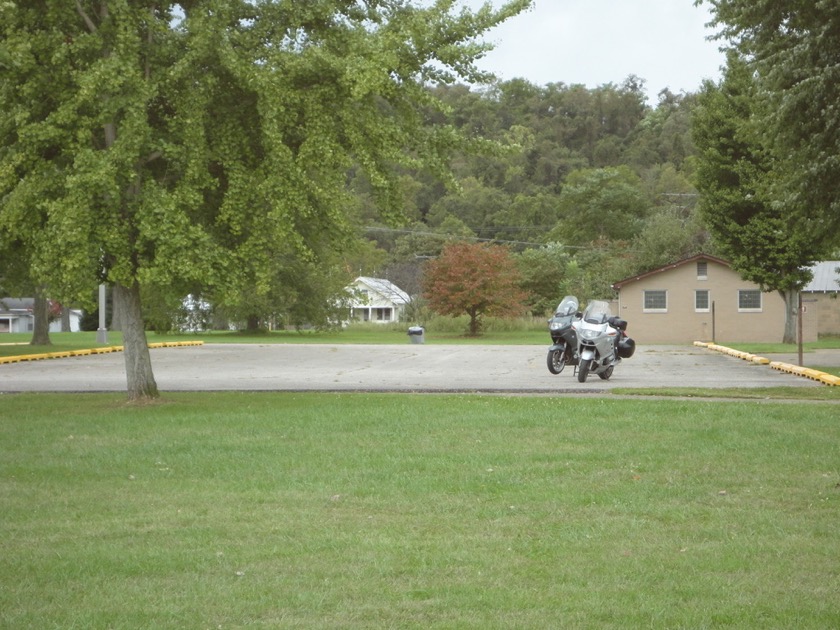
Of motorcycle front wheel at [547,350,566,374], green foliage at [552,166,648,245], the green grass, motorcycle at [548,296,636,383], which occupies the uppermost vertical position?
green foliage at [552,166,648,245]

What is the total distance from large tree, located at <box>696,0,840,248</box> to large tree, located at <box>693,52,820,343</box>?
826 inches

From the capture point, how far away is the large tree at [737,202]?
42.9 metres

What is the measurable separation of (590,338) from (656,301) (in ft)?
119

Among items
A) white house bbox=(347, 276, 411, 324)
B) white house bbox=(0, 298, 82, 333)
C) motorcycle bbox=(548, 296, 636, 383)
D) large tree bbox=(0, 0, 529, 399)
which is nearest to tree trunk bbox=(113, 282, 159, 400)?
large tree bbox=(0, 0, 529, 399)

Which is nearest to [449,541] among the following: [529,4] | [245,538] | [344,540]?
[344,540]

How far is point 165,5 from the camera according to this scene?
1831cm

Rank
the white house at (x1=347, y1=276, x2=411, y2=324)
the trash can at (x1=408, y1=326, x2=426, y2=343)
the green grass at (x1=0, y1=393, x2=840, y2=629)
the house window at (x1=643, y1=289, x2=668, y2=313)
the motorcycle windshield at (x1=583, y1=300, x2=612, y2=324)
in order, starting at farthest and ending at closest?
the white house at (x1=347, y1=276, x2=411, y2=324), the house window at (x1=643, y1=289, x2=668, y2=313), the trash can at (x1=408, y1=326, x2=426, y2=343), the motorcycle windshield at (x1=583, y1=300, x2=612, y2=324), the green grass at (x1=0, y1=393, x2=840, y2=629)

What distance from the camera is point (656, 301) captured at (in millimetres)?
58750

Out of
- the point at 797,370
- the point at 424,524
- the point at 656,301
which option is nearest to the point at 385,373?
the point at 797,370

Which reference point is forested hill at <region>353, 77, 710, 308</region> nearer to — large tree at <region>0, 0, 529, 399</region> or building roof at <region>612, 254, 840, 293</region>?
building roof at <region>612, 254, 840, 293</region>

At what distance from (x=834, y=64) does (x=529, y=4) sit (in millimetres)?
4883

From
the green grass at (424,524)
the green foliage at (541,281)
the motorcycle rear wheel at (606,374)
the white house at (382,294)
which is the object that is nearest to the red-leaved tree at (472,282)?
the green foliage at (541,281)

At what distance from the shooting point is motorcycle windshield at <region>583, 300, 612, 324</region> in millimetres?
23812

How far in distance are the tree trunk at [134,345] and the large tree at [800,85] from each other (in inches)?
A: 426
